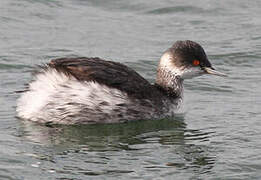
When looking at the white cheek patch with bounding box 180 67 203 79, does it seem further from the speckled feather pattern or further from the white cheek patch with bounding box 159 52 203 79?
the speckled feather pattern

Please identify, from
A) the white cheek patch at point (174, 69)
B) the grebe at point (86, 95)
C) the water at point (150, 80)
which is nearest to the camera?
the water at point (150, 80)

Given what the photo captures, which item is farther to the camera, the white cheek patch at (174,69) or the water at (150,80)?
the white cheek patch at (174,69)

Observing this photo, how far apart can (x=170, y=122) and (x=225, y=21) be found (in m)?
5.65

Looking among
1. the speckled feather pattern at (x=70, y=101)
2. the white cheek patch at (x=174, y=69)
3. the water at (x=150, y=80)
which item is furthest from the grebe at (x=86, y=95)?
the white cheek patch at (x=174, y=69)

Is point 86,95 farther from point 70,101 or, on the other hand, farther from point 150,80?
point 150,80

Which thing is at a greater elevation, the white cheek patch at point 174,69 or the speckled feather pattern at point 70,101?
the white cheek patch at point 174,69

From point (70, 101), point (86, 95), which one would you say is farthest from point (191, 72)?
point (70, 101)

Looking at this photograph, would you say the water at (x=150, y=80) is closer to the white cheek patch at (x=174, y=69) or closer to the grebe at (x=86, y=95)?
the grebe at (x=86, y=95)

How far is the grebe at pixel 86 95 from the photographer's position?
937 centimetres

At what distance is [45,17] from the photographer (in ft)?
49.6

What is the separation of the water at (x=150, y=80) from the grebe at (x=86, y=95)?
0.13 meters

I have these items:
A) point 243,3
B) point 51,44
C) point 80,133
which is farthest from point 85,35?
point 80,133

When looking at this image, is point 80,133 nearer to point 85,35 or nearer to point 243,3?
point 85,35

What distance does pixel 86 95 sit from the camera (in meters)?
9.43
